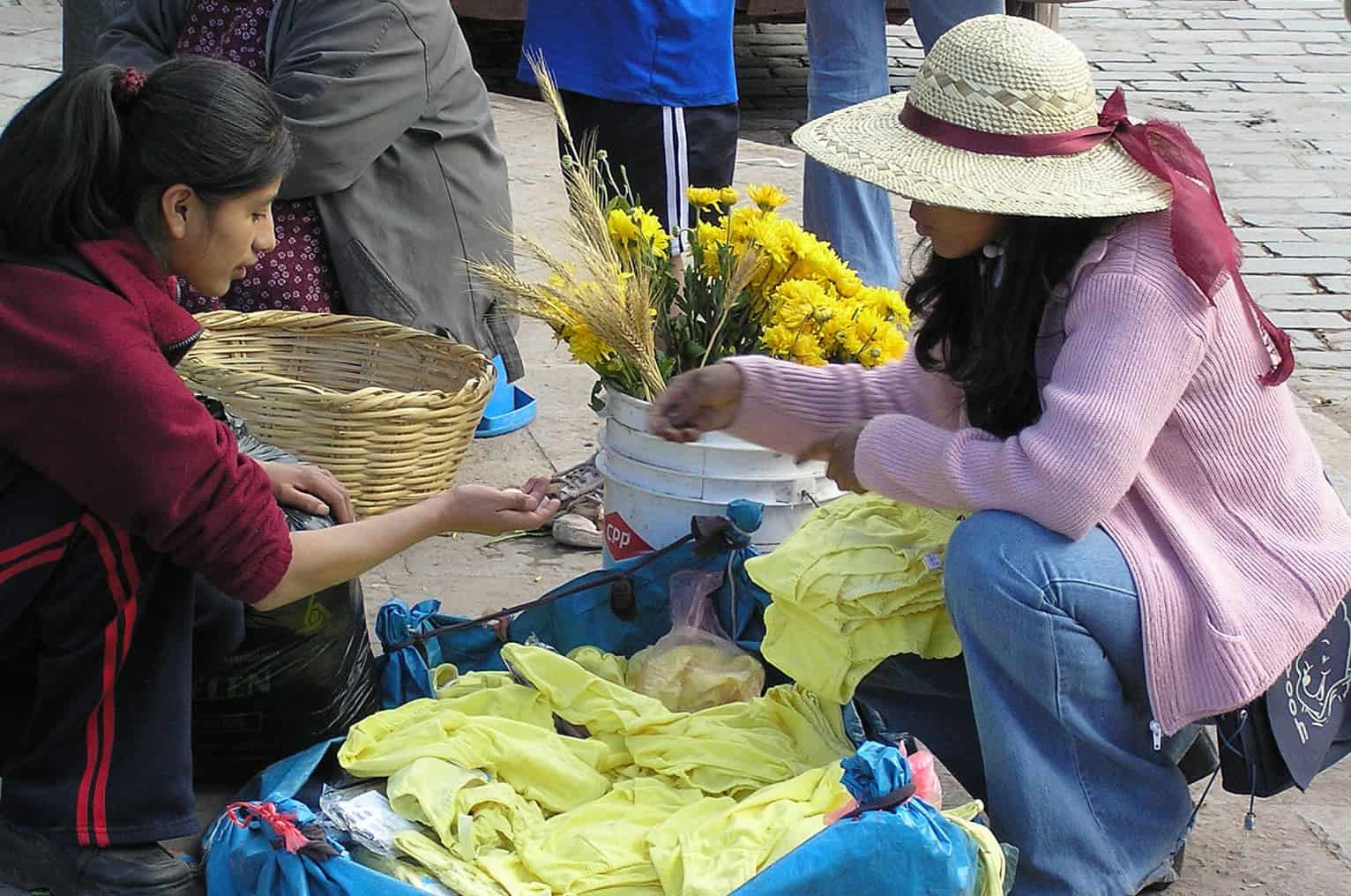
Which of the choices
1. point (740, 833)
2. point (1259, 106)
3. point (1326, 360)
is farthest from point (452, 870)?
point (1259, 106)

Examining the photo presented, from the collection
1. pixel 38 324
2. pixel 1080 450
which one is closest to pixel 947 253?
pixel 1080 450

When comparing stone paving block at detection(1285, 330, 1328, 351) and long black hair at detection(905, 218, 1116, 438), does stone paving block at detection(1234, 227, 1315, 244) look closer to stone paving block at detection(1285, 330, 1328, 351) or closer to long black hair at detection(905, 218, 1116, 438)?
stone paving block at detection(1285, 330, 1328, 351)

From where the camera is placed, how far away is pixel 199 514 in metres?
2.09

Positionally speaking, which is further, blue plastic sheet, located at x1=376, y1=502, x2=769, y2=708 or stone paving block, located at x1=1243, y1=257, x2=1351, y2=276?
stone paving block, located at x1=1243, y1=257, x2=1351, y2=276

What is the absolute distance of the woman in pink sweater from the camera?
6.88 feet

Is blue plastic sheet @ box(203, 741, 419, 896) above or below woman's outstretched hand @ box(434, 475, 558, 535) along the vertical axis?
below

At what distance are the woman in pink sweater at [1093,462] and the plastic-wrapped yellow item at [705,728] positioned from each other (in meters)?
0.30

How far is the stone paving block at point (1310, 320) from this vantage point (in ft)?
16.0

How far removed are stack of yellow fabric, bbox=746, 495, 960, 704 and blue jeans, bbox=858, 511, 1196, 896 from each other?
0.43ft

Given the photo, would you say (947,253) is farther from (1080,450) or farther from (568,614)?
(568,614)

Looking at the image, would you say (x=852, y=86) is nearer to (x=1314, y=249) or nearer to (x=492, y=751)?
(x=1314, y=249)

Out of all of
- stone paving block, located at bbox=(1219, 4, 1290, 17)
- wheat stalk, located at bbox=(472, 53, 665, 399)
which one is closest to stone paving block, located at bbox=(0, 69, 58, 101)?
wheat stalk, located at bbox=(472, 53, 665, 399)

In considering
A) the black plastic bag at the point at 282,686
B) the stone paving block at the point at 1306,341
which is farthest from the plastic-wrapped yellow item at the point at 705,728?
the stone paving block at the point at 1306,341

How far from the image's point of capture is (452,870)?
212 cm
